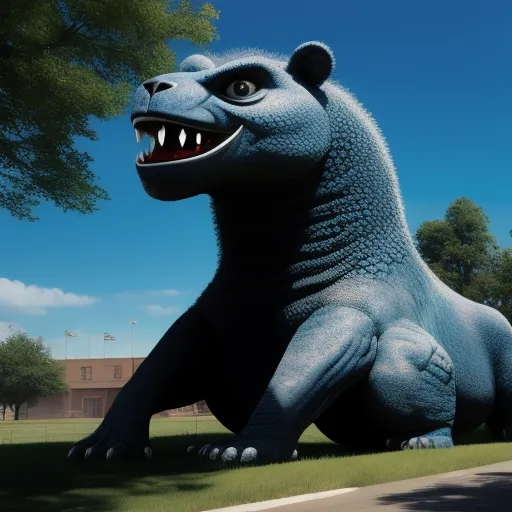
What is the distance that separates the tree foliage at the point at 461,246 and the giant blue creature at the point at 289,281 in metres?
22.6

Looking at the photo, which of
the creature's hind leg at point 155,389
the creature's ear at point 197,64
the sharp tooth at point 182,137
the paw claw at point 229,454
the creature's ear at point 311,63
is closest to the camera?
the paw claw at point 229,454

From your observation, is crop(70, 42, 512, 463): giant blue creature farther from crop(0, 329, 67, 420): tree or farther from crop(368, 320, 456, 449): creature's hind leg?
crop(0, 329, 67, 420): tree

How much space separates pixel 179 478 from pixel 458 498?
1.87m

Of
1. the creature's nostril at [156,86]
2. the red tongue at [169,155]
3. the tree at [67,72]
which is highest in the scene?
the tree at [67,72]

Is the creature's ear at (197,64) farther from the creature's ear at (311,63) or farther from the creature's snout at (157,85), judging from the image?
the creature's snout at (157,85)

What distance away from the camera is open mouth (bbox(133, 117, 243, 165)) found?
21.0 ft

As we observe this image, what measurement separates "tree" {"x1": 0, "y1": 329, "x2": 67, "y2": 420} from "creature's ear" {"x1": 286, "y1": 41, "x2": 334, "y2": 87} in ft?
151

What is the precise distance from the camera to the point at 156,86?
643 centimetres

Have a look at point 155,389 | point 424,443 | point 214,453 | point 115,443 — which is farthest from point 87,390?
point 214,453

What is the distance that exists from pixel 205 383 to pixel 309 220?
2107 millimetres

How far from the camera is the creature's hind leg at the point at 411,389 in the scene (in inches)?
273

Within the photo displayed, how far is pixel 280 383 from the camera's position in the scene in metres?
6.35

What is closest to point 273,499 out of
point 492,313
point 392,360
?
point 392,360

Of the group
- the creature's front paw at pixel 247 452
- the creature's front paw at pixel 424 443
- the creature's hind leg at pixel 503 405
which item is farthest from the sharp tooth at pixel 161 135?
the creature's hind leg at pixel 503 405
